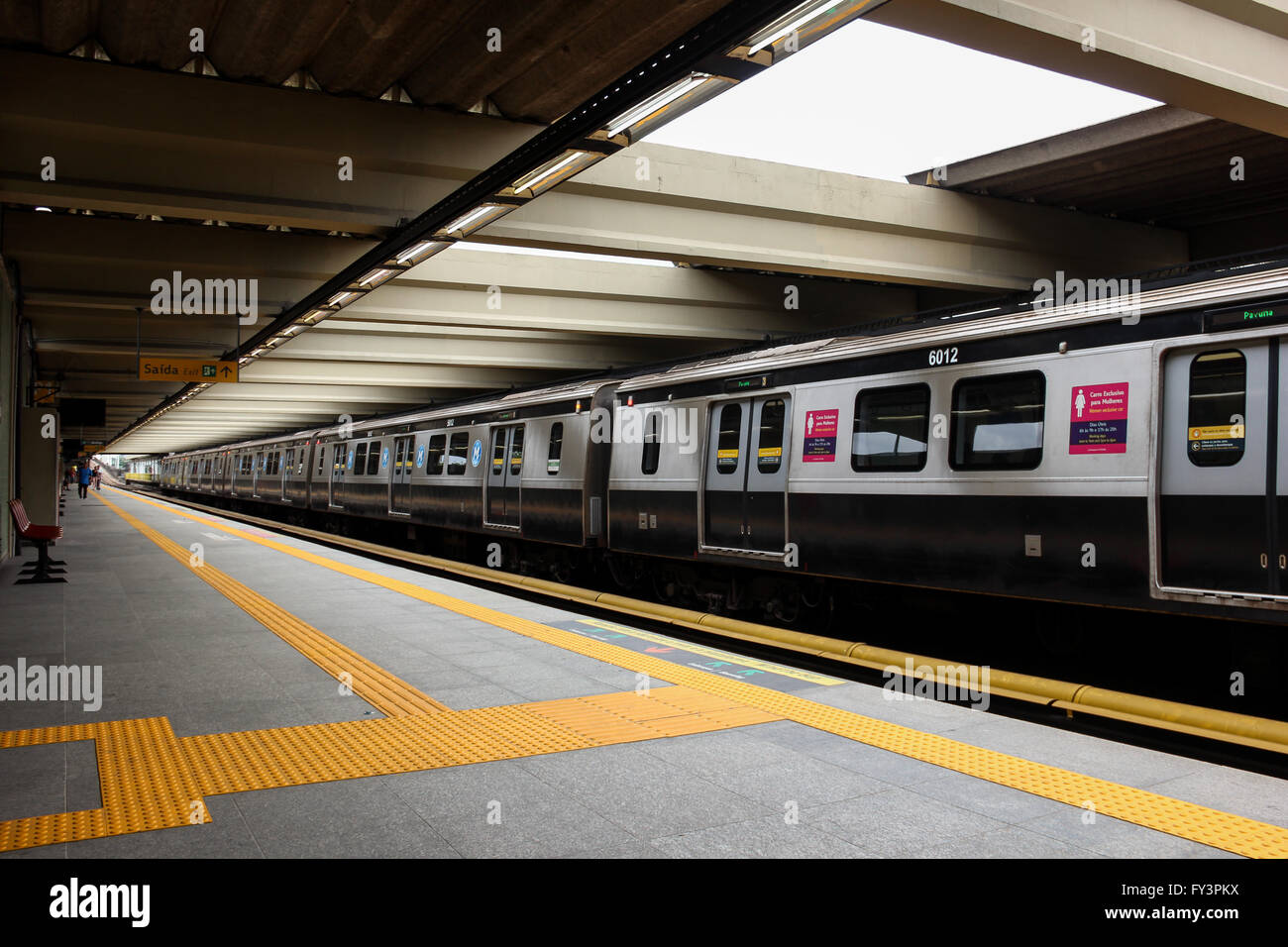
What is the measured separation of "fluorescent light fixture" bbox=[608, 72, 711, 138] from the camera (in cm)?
581

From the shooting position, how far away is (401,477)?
856 inches

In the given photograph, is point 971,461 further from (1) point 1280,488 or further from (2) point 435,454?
(2) point 435,454

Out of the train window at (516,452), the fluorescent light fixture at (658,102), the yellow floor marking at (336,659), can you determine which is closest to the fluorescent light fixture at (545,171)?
the fluorescent light fixture at (658,102)

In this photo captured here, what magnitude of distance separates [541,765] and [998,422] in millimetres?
4836

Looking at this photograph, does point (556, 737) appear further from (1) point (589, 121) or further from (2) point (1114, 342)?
(2) point (1114, 342)

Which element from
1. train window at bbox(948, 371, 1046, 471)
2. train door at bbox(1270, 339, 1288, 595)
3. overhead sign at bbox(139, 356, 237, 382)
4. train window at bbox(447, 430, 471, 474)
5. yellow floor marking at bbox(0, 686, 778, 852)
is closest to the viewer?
yellow floor marking at bbox(0, 686, 778, 852)

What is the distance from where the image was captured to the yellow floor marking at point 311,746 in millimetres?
3938

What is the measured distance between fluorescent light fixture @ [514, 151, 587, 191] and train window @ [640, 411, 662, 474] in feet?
14.9

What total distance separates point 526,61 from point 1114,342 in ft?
16.7

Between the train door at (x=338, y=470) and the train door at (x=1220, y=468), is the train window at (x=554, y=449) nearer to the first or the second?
the train door at (x=1220, y=468)

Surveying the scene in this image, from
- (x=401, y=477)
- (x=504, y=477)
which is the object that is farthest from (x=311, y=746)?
(x=401, y=477)

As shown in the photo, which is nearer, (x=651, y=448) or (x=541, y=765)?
(x=541, y=765)

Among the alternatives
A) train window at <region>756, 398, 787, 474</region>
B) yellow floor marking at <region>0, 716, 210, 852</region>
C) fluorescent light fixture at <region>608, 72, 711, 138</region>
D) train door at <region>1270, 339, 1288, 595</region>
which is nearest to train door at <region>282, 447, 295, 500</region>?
train window at <region>756, 398, 787, 474</region>

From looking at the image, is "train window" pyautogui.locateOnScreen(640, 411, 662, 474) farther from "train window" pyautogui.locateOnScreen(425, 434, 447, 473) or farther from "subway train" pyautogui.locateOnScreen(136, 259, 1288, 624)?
"train window" pyautogui.locateOnScreen(425, 434, 447, 473)
